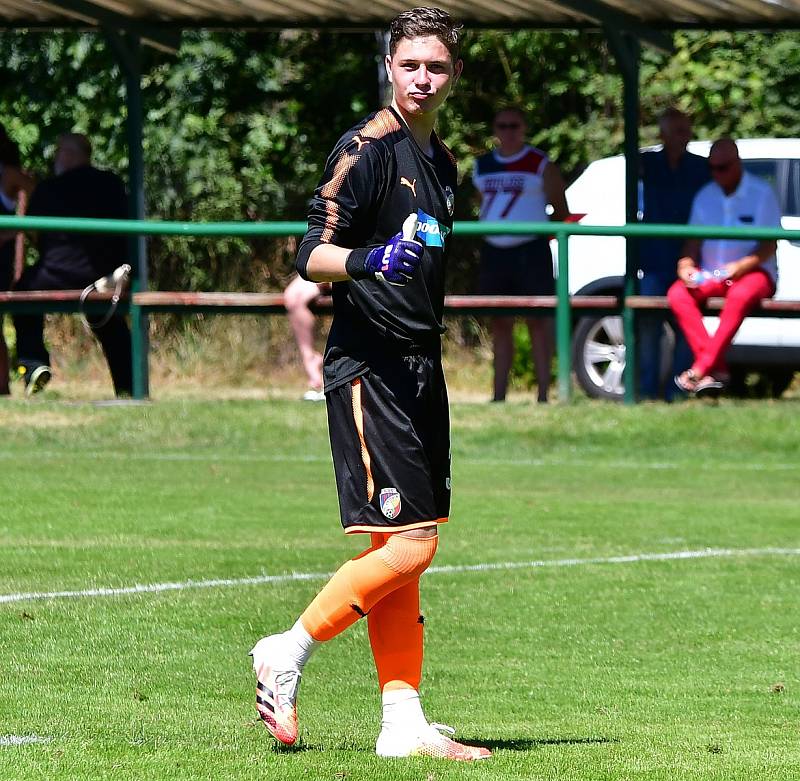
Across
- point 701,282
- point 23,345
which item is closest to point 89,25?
point 23,345

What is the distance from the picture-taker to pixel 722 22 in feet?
52.0

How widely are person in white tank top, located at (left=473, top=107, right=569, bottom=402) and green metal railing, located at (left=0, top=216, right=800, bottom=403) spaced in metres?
0.17

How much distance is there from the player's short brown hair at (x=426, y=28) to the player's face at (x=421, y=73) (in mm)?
18

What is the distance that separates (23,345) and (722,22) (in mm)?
6436

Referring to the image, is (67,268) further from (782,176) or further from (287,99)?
(287,99)

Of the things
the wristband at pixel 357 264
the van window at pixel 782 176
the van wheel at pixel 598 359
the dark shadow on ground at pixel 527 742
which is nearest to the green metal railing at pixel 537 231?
the van wheel at pixel 598 359

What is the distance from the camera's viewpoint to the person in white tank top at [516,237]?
14648mm

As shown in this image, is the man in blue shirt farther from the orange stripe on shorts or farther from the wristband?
the wristband

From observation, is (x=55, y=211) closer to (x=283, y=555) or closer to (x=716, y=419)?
(x=716, y=419)

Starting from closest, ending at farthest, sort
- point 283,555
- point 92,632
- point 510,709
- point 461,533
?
point 510,709 → point 92,632 → point 283,555 → point 461,533

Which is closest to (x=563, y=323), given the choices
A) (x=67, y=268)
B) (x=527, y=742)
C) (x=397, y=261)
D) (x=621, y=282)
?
(x=621, y=282)

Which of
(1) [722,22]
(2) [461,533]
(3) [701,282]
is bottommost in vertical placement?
(2) [461,533]

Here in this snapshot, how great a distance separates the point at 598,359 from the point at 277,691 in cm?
1086

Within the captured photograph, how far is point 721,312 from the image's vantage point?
564 inches
